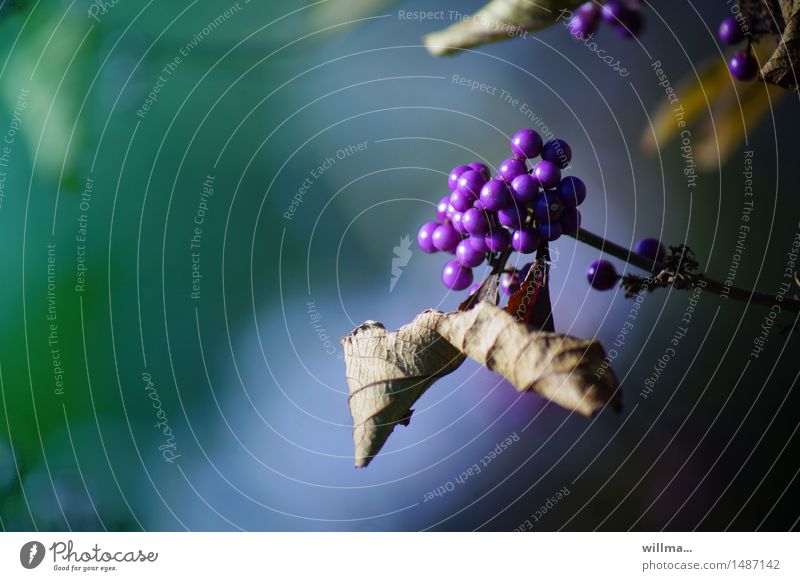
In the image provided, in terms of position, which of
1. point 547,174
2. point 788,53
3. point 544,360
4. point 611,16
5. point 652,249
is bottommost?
point 544,360

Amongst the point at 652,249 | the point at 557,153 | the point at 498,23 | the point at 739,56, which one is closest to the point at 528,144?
the point at 557,153

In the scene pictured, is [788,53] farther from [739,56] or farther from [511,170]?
[511,170]

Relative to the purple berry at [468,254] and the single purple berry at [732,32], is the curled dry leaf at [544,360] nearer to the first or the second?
the purple berry at [468,254]

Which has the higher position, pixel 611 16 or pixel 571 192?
pixel 611 16

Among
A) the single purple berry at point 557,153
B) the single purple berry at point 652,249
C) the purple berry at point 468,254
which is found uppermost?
the single purple berry at point 557,153

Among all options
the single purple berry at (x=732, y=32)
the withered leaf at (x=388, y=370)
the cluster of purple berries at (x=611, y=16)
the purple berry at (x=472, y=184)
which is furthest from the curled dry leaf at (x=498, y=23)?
the withered leaf at (x=388, y=370)

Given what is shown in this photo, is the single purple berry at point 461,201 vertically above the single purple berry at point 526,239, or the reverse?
the single purple berry at point 461,201

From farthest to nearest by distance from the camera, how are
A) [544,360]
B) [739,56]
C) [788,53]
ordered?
[739,56] < [788,53] < [544,360]
